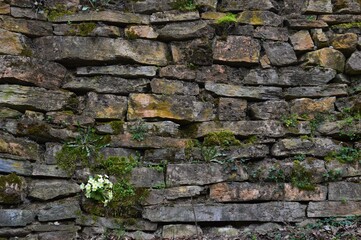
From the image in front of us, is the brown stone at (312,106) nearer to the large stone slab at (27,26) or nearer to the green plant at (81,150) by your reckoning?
the green plant at (81,150)

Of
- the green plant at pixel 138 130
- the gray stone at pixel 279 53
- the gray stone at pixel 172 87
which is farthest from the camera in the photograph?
the gray stone at pixel 279 53

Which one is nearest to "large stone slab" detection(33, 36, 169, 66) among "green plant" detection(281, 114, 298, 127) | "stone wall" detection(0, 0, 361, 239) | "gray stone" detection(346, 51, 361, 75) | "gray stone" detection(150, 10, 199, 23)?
"stone wall" detection(0, 0, 361, 239)

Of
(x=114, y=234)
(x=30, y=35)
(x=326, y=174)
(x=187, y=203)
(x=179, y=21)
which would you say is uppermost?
(x=179, y=21)

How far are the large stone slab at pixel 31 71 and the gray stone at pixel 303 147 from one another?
2684 millimetres

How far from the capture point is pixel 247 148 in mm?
5285

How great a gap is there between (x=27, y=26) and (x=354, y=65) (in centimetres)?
403

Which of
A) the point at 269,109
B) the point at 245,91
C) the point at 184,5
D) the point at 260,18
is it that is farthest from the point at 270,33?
the point at 184,5

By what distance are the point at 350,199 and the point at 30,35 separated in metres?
4.16

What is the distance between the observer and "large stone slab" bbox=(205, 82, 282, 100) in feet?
18.2

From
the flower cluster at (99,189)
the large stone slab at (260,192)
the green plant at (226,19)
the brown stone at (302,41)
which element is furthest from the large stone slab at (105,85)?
the brown stone at (302,41)

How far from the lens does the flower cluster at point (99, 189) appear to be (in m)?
4.85

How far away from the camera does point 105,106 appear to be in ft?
17.6

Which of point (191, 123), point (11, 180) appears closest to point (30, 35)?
point (11, 180)

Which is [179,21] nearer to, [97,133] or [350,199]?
[97,133]
